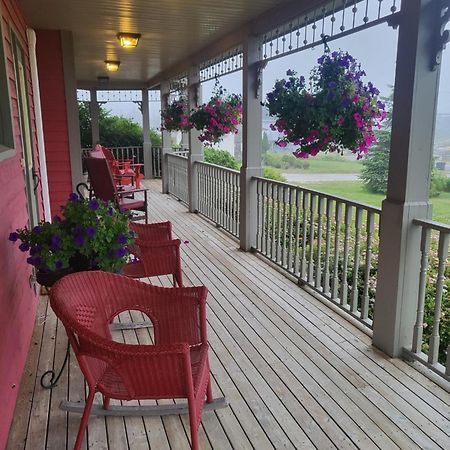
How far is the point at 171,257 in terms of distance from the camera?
305 centimetres

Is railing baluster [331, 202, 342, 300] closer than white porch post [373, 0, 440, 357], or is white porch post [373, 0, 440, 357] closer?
white porch post [373, 0, 440, 357]

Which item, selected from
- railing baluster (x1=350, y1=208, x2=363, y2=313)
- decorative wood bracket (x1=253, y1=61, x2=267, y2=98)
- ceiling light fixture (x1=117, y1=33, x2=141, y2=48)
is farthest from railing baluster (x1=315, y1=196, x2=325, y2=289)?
ceiling light fixture (x1=117, y1=33, x2=141, y2=48)

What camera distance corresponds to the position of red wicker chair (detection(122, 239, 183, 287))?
9.92 feet

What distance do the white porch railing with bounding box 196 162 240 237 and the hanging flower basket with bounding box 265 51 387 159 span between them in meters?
2.69

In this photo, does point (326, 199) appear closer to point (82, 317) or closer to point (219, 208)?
point (82, 317)

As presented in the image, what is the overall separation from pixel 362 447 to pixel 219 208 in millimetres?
4528

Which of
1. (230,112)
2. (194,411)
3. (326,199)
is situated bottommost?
(194,411)

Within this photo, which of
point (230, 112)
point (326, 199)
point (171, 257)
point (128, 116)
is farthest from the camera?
point (128, 116)

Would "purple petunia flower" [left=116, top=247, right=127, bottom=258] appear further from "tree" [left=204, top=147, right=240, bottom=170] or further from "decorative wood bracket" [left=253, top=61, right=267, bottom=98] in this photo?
"tree" [left=204, top=147, right=240, bottom=170]

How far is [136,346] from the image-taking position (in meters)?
1.59

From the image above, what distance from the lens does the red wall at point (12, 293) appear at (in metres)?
2.04

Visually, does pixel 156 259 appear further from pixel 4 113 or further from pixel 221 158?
pixel 221 158

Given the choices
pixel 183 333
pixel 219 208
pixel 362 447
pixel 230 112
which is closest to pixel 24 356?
pixel 183 333

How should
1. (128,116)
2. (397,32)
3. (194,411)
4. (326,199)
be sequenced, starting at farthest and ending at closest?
(128,116), (326,199), (397,32), (194,411)
